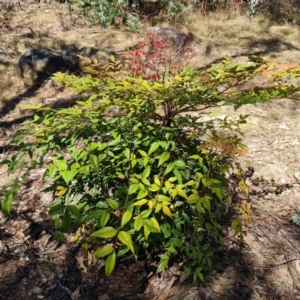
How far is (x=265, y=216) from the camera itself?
2963 millimetres

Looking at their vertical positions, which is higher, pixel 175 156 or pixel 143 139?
pixel 143 139

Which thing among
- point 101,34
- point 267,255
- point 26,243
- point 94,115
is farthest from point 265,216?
point 101,34

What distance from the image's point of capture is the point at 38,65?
6562mm

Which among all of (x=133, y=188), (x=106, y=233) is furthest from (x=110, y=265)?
(x=133, y=188)

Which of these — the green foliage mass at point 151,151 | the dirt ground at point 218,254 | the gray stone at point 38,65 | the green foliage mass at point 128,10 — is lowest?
the dirt ground at point 218,254

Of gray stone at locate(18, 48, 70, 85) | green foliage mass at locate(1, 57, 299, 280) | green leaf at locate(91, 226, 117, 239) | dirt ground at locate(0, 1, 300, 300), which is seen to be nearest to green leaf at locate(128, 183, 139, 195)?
green foliage mass at locate(1, 57, 299, 280)

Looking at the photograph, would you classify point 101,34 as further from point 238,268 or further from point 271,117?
point 238,268

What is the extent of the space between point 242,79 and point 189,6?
343 inches

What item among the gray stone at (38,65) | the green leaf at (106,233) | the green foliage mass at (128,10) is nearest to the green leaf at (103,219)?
the green leaf at (106,233)

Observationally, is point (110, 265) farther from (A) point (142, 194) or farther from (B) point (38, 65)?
(B) point (38, 65)

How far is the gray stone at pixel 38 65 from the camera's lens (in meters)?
6.51

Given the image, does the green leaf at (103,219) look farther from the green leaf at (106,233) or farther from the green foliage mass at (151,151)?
the green foliage mass at (151,151)

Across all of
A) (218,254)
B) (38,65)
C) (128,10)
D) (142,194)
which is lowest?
(218,254)

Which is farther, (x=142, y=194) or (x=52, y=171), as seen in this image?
(x=52, y=171)
